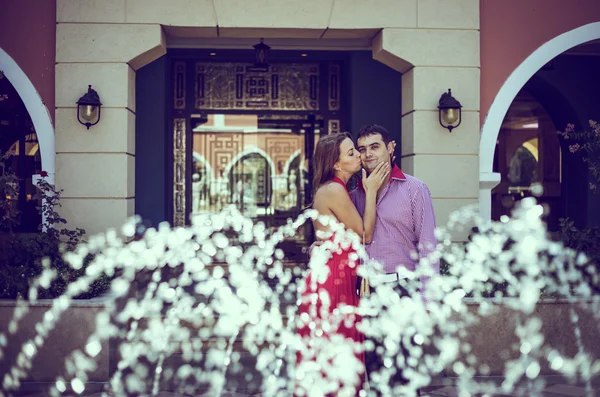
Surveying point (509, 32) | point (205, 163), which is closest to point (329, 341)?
point (509, 32)

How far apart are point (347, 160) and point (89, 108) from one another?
130 inches

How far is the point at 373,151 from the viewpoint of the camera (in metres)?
3.73

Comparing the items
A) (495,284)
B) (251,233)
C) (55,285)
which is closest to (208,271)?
(251,233)

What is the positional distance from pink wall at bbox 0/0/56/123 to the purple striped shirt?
397 centimetres

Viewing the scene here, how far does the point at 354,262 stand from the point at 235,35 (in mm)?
3670

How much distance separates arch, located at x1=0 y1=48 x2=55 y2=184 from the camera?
621 cm

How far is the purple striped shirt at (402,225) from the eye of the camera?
11.8ft

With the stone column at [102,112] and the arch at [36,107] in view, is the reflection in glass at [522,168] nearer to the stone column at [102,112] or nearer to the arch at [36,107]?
the stone column at [102,112]

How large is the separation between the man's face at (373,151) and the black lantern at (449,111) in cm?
271

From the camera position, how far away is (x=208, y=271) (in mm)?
8852

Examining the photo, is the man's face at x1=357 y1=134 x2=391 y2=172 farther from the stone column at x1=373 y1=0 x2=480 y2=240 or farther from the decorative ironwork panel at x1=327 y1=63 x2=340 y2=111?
the decorative ironwork panel at x1=327 y1=63 x2=340 y2=111

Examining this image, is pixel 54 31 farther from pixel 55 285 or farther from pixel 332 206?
pixel 332 206

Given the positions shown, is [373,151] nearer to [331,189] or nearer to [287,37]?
[331,189]

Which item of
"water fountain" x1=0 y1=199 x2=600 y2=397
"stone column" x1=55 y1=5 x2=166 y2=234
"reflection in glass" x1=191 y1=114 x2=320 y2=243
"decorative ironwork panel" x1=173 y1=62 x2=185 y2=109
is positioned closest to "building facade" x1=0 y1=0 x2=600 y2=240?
"stone column" x1=55 y1=5 x2=166 y2=234
